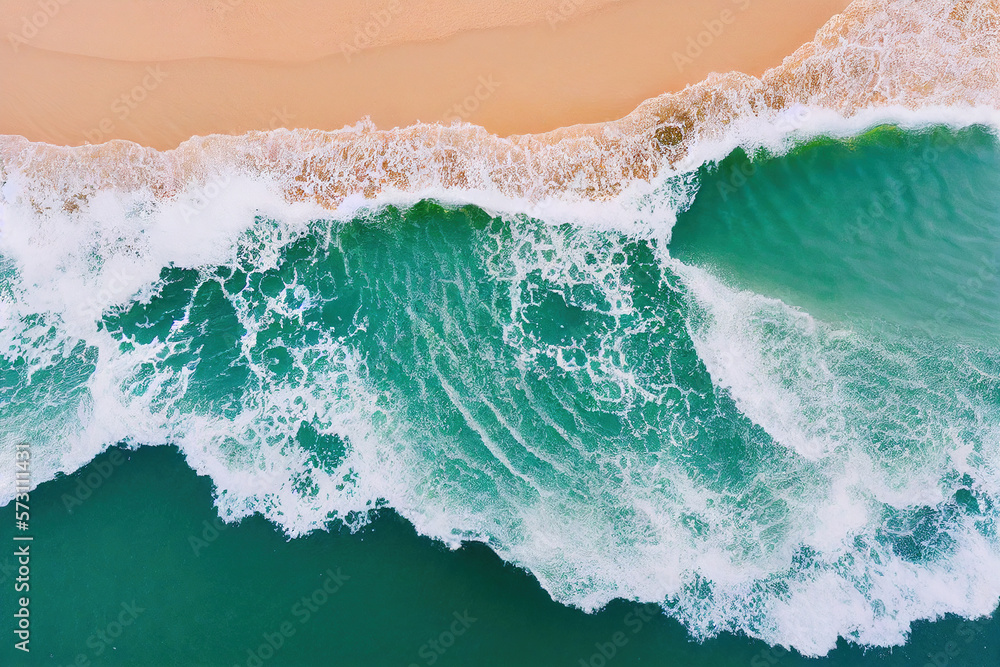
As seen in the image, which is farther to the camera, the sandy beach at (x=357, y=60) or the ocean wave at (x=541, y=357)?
the sandy beach at (x=357, y=60)

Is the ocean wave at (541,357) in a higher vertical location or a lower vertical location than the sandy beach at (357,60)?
lower

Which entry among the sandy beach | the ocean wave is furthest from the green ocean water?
the sandy beach

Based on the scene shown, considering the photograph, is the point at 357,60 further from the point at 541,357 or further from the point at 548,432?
the point at 548,432

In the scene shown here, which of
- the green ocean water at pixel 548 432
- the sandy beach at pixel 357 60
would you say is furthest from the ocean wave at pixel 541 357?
the sandy beach at pixel 357 60

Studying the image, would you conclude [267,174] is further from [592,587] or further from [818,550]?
[818,550]

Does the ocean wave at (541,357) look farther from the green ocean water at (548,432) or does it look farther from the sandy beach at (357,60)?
the sandy beach at (357,60)

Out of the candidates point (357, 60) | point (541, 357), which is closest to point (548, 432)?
point (541, 357)
